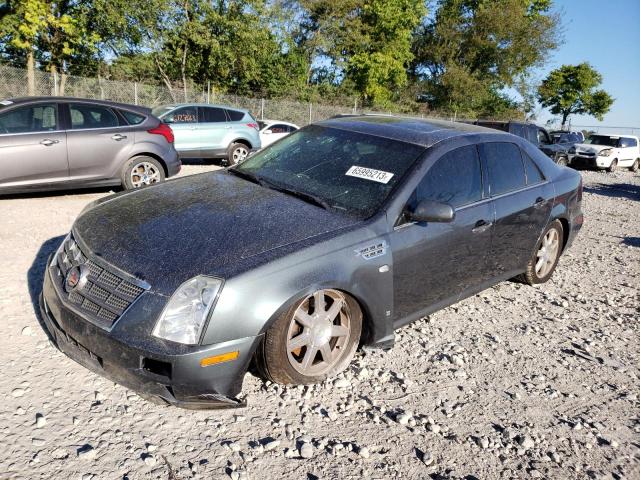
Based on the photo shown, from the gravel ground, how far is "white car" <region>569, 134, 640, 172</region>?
681 inches

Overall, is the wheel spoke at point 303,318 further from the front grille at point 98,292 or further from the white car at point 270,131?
the white car at point 270,131

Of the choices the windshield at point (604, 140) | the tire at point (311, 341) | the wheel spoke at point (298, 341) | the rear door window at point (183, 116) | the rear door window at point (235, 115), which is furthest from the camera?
the windshield at point (604, 140)

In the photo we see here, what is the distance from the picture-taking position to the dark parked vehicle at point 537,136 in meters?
15.0

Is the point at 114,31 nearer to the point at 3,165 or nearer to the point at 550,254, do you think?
the point at 3,165

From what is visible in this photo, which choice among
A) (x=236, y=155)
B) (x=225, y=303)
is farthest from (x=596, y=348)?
(x=236, y=155)

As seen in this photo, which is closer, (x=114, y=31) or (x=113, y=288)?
(x=113, y=288)

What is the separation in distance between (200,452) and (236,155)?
10652 millimetres

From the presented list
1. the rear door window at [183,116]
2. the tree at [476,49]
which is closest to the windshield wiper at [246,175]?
the rear door window at [183,116]

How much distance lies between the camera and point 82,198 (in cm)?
721

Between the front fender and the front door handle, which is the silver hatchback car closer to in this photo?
the front door handle

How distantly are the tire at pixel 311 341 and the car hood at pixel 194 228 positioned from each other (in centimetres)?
38

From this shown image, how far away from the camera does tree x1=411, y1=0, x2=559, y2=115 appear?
4209 centimetres

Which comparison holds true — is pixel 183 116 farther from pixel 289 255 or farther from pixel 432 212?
pixel 289 255

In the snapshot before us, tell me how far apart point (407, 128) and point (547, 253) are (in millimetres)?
2206
